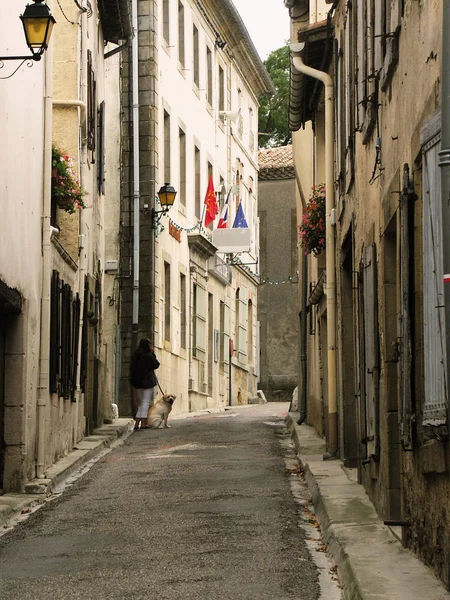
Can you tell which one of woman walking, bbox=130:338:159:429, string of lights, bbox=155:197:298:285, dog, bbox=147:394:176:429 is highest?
string of lights, bbox=155:197:298:285

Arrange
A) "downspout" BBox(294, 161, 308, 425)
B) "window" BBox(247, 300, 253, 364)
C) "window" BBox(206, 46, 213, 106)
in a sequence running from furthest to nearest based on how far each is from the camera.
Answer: "window" BBox(247, 300, 253, 364) → "window" BBox(206, 46, 213, 106) → "downspout" BBox(294, 161, 308, 425)

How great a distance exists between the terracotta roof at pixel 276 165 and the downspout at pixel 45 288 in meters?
31.8

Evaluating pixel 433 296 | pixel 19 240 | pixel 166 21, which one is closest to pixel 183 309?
pixel 166 21

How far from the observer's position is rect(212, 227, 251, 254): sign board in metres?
33.3

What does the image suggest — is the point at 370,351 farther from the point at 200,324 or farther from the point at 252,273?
the point at 252,273

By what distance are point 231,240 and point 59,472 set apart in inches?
761

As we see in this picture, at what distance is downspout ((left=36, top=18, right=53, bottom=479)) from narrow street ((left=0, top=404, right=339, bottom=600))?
66 centimetres

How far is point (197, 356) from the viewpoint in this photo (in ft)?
107

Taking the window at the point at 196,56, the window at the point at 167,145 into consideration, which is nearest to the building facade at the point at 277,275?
the window at the point at 196,56

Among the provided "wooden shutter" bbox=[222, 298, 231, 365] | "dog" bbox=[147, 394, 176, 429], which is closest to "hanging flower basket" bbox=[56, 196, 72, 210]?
Result: "dog" bbox=[147, 394, 176, 429]

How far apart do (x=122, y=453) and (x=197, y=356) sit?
15.1 metres

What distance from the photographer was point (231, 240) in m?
33.6

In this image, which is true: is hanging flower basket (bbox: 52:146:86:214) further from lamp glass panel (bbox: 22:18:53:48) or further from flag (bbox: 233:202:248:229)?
flag (bbox: 233:202:248:229)

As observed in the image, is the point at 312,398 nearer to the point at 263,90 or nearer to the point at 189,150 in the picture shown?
the point at 189,150
